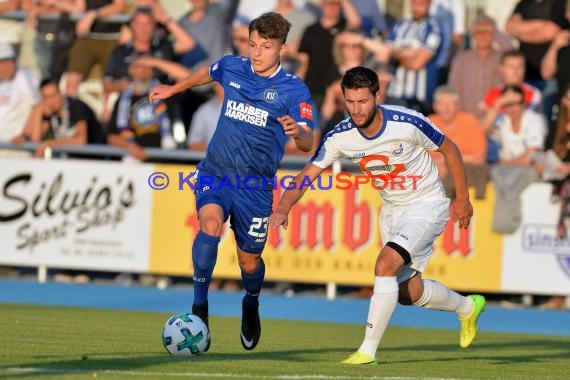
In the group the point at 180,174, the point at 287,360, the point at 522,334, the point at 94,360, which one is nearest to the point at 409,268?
the point at 287,360

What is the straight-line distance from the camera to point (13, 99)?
18.2 meters

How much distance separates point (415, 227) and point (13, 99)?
1038 centimetres

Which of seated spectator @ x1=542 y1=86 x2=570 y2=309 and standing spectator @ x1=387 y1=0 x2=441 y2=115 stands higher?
standing spectator @ x1=387 y1=0 x2=441 y2=115

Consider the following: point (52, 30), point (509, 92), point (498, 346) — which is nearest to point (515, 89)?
point (509, 92)

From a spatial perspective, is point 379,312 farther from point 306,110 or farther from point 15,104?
point 15,104

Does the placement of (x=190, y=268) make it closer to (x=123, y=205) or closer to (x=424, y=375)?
(x=123, y=205)

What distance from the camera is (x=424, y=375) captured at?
8031 millimetres

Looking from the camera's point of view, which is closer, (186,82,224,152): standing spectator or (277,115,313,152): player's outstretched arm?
(277,115,313,152): player's outstretched arm

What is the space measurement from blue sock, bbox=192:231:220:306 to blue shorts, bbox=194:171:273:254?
0.33 m

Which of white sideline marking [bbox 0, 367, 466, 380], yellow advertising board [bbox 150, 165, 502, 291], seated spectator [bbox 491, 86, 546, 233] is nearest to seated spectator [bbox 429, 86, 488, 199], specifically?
seated spectator [bbox 491, 86, 546, 233]

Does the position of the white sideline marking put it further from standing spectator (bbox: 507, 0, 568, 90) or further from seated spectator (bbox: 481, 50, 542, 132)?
standing spectator (bbox: 507, 0, 568, 90)

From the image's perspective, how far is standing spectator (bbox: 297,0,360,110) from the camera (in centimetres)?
1759

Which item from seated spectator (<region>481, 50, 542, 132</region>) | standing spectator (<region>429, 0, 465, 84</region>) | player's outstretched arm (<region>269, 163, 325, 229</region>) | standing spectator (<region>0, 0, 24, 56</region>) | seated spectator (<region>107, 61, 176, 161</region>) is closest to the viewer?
player's outstretched arm (<region>269, 163, 325, 229</region>)

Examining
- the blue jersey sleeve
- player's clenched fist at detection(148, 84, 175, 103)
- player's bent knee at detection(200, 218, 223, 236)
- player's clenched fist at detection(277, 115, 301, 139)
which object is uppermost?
the blue jersey sleeve
